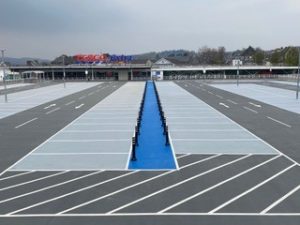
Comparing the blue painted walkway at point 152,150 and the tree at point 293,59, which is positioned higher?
the tree at point 293,59

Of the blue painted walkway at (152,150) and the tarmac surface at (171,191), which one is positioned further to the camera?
the blue painted walkway at (152,150)

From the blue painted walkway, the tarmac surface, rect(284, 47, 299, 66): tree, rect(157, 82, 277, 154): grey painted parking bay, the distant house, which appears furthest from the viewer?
the distant house

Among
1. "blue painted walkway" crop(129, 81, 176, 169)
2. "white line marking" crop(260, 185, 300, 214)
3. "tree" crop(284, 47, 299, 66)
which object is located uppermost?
"tree" crop(284, 47, 299, 66)

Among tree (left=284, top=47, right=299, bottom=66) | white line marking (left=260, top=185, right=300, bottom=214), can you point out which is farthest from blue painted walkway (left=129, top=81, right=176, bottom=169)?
tree (left=284, top=47, right=299, bottom=66)

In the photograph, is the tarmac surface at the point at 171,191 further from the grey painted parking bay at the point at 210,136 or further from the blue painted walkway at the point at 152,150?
the blue painted walkway at the point at 152,150

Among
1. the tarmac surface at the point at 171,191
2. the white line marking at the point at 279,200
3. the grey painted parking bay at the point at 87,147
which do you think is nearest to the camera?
the tarmac surface at the point at 171,191

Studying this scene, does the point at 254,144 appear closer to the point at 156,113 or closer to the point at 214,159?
the point at 214,159

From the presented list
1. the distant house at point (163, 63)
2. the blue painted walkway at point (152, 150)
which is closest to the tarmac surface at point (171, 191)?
the blue painted walkway at point (152, 150)

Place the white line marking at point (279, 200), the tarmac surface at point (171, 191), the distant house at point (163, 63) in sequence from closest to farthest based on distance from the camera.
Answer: the tarmac surface at point (171, 191), the white line marking at point (279, 200), the distant house at point (163, 63)

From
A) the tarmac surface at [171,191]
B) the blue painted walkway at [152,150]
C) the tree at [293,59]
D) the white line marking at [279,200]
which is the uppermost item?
the tree at [293,59]

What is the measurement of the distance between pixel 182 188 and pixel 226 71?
97073 millimetres

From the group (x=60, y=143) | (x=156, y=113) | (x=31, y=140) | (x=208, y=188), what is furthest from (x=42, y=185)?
(x=156, y=113)

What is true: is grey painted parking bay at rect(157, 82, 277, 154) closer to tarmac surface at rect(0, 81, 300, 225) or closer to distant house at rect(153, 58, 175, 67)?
tarmac surface at rect(0, 81, 300, 225)

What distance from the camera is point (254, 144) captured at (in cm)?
1589
